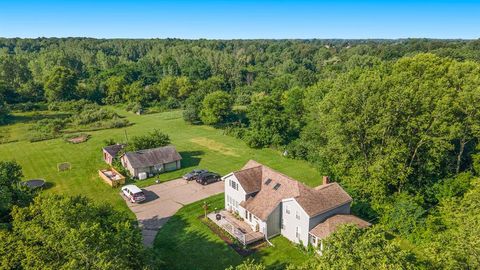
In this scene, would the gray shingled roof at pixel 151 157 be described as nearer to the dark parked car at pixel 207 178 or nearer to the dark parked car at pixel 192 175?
the dark parked car at pixel 192 175

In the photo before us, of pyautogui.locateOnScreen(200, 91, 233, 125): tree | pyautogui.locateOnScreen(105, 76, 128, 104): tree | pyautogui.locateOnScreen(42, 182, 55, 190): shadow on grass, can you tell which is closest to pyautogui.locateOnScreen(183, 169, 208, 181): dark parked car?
pyautogui.locateOnScreen(42, 182, 55, 190): shadow on grass

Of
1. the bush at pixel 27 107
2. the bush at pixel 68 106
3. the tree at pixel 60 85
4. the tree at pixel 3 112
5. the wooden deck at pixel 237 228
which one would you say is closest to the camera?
the wooden deck at pixel 237 228

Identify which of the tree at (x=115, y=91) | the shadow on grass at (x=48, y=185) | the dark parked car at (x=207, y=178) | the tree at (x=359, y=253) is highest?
the tree at (x=359, y=253)

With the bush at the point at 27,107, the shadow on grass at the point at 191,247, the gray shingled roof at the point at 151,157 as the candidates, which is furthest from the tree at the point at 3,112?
the shadow on grass at the point at 191,247

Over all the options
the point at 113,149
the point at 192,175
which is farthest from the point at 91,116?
the point at 192,175

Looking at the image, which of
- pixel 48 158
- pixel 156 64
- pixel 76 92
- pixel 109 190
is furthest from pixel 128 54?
pixel 109 190

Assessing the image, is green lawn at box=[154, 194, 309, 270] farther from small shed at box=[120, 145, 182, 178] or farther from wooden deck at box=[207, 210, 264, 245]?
small shed at box=[120, 145, 182, 178]

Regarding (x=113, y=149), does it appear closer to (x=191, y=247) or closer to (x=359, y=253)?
(x=191, y=247)
